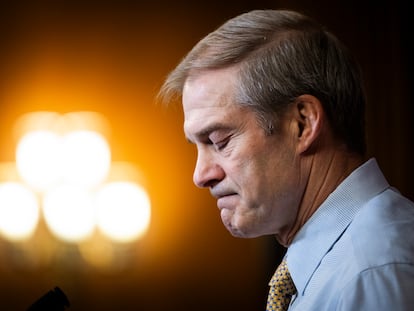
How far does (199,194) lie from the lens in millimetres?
2969

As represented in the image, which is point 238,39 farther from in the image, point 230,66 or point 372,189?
point 372,189

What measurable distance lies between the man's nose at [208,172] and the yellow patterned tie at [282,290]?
7.6 inches

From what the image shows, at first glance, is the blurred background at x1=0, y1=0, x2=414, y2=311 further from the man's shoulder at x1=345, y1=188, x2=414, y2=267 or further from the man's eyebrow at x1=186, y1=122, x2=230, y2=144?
the man's shoulder at x1=345, y1=188, x2=414, y2=267

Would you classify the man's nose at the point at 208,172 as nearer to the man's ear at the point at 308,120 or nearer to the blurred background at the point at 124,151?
the man's ear at the point at 308,120

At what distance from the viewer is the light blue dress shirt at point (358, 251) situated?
0.91 metres

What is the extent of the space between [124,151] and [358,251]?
2.02 metres

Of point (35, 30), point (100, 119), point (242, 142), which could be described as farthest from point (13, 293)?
point (242, 142)

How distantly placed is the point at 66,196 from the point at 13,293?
18.4 inches

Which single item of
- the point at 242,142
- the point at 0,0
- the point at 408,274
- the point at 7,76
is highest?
the point at 0,0

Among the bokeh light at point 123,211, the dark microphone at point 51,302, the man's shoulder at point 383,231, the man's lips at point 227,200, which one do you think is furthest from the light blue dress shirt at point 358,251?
the bokeh light at point 123,211

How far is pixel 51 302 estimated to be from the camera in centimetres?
105

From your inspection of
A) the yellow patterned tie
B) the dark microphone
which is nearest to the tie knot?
the yellow patterned tie

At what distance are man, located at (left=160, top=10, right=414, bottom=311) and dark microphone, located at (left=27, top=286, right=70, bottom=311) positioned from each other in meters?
0.30

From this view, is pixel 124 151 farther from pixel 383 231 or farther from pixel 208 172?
pixel 383 231
